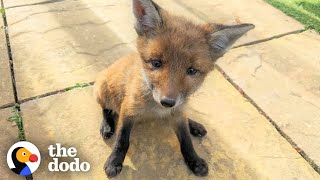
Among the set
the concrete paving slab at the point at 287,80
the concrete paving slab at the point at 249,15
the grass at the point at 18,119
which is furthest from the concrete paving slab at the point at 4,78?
the concrete paving slab at the point at 249,15

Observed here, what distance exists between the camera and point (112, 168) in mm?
3035

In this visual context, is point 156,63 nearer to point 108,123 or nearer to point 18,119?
point 108,123

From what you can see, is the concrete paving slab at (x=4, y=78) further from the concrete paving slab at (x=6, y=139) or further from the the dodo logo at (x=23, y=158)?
the the dodo logo at (x=23, y=158)

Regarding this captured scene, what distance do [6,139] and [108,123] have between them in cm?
93

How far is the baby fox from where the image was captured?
8.73 ft

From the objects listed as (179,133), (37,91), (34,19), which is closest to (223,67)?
(179,133)

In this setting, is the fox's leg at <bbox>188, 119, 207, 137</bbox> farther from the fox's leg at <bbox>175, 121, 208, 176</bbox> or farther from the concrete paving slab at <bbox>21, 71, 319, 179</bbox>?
the fox's leg at <bbox>175, 121, 208, 176</bbox>

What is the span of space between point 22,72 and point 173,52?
2180mm

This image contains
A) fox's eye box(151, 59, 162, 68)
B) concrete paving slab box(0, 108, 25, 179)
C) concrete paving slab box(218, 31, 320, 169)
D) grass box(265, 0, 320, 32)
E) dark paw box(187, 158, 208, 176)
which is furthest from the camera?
grass box(265, 0, 320, 32)

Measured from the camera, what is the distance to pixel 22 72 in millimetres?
4070

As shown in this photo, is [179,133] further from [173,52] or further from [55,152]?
[55,152]

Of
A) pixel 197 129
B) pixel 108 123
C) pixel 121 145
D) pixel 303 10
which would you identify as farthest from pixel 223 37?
pixel 303 10

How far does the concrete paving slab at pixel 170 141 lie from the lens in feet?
10.3

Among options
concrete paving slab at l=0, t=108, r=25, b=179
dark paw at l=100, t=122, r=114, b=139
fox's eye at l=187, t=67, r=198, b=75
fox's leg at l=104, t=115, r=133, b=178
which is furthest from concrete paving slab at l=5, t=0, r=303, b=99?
fox's eye at l=187, t=67, r=198, b=75
